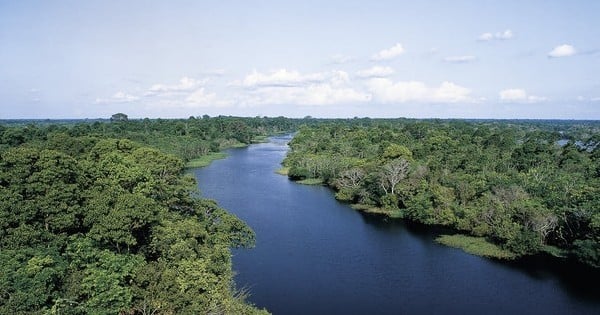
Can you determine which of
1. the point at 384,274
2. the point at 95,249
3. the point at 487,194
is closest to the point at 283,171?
the point at 487,194

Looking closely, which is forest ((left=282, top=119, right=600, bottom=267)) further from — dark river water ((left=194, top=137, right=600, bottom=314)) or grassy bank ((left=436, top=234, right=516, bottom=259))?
dark river water ((left=194, top=137, right=600, bottom=314))

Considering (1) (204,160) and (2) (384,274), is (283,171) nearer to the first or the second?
(1) (204,160)

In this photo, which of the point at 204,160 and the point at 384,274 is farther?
the point at 204,160

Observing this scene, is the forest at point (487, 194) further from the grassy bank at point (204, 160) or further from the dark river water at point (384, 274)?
the grassy bank at point (204, 160)

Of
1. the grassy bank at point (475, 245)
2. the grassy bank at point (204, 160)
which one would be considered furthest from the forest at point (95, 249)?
the grassy bank at point (204, 160)

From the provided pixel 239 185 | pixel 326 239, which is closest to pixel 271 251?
pixel 326 239

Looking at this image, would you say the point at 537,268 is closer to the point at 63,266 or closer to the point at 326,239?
the point at 326,239

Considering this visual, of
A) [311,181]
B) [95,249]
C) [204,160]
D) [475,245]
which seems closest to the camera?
[95,249]
